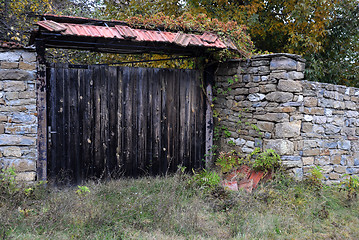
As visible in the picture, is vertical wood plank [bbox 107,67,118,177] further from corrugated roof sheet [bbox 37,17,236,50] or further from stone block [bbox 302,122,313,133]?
stone block [bbox 302,122,313,133]

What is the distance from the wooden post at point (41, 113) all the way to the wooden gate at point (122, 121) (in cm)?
12

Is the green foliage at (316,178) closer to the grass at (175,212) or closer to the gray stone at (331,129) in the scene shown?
the grass at (175,212)

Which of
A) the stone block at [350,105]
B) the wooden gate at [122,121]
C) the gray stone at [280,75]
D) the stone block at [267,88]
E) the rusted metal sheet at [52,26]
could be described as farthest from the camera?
the stone block at [350,105]

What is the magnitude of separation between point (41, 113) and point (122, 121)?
133 cm

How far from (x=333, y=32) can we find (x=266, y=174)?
593 centimetres

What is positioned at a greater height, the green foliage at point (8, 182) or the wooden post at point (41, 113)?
the wooden post at point (41, 113)

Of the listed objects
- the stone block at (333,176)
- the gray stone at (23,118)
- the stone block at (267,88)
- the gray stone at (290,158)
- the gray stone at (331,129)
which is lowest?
the stone block at (333,176)

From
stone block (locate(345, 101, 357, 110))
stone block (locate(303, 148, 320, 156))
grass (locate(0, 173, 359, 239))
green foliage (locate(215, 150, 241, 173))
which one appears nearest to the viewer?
grass (locate(0, 173, 359, 239))

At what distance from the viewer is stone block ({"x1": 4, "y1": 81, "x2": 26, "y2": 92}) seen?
4387 millimetres

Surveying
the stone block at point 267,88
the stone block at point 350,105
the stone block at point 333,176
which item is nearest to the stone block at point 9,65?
the stone block at point 267,88

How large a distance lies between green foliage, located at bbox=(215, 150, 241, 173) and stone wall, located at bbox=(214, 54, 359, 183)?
0.17m

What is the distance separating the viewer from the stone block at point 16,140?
4.39m

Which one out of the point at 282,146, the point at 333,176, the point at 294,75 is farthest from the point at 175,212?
the point at 333,176

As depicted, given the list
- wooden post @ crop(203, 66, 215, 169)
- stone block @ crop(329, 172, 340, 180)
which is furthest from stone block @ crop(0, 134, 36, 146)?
stone block @ crop(329, 172, 340, 180)
